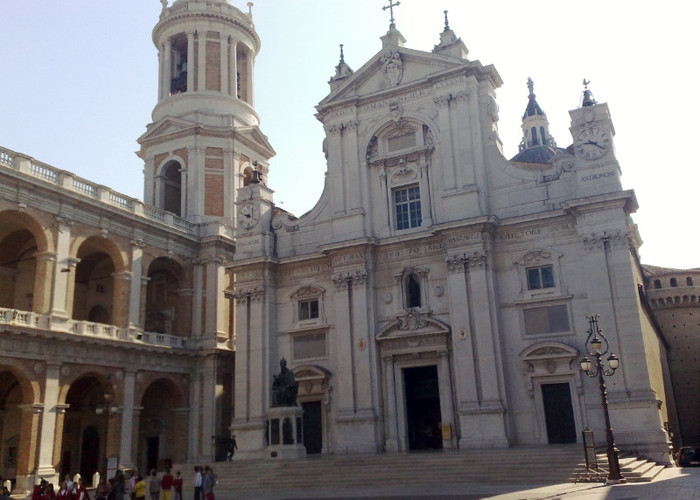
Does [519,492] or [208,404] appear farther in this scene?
[208,404]

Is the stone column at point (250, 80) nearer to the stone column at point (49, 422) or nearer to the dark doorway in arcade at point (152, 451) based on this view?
the dark doorway in arcade at point (152, 451)

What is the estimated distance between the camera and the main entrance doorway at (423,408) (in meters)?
29.8

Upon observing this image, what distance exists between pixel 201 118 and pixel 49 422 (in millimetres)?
20009

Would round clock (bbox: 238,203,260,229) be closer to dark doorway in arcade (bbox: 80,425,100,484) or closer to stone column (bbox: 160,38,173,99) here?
stone column (bbox: 160,38,173,99)

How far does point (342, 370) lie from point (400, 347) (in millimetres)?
2813

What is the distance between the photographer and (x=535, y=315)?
92.9 feet

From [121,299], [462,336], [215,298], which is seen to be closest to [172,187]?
[215,298]

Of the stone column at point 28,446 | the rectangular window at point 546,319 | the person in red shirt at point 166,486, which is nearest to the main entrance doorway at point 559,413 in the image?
the rectangular window at point 546,319

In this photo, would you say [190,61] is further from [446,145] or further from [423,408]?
[423,408]

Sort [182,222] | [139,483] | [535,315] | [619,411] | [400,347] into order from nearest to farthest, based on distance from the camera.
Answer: [139,483] → [619,411] → [535,315] → [400,347] → [182,222]

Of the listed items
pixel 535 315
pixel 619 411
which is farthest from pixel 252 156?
pixel 619 411

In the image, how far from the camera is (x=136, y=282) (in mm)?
34000

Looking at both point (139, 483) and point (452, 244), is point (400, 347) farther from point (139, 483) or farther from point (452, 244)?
point (139, 483)

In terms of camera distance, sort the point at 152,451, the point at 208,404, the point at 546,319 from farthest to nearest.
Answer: the point at 152,451 → the point at 208,404 → the point at 546,319
